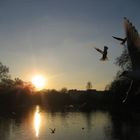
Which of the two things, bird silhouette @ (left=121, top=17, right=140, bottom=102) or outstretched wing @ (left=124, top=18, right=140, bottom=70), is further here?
outstretched wing @ (left=124, top=18, right=140, bottom=70)

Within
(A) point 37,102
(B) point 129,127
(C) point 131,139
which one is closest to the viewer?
(C) point 131,139

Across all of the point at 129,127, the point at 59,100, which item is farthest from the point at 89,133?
the point at 59,100

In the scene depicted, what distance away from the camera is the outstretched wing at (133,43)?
8031 mm

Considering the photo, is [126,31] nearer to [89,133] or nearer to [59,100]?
[89,133]

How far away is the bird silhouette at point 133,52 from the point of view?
792 centimetres

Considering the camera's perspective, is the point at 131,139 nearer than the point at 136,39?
No

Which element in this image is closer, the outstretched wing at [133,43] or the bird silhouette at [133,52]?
the bird silhouette at [133,52]

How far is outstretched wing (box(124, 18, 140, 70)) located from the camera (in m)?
8.03

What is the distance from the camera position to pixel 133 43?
813 cm

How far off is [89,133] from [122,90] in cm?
2160

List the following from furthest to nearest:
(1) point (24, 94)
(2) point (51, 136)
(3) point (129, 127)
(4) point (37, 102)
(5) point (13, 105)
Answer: (4) point (37, 102)
(1) point (24, 94)
(5) point (13, 105)
(3) point (129, 127)
(2) point (51, 136)

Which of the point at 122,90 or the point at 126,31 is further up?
the point at 122,90

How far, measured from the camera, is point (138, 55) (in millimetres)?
8164

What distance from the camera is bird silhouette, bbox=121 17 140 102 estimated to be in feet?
26.0
